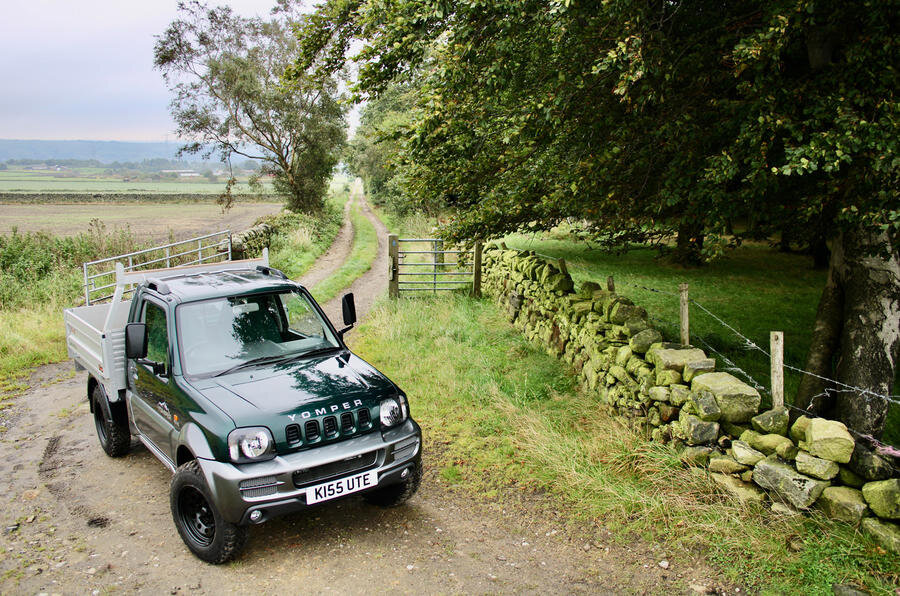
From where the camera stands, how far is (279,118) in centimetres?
2881

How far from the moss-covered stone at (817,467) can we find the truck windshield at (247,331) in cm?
422

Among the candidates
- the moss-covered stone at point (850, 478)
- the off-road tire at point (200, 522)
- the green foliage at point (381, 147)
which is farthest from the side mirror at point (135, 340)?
the green foliage at point (381, 147)

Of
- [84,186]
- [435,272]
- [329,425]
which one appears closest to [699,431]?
[329,425]

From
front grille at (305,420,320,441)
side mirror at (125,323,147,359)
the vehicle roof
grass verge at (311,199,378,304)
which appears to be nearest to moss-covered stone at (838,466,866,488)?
front grille at (305,420,320,441)

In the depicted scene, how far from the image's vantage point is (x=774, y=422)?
487 centimetres

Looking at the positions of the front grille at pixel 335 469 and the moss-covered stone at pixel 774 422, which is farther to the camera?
the moss-covered stone at pixel 774 422

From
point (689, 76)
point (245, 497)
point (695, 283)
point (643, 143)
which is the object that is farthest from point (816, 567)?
point (695, 283)

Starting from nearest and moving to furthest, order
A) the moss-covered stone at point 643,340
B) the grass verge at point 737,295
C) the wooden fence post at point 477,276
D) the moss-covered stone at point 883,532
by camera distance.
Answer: the moss-covered stone at point 883,532 < the moss-covered stone at point 643,340 < the grass verge at point 737,295 < the wooden fence post at point 477,276

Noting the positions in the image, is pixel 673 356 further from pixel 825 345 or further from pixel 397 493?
pixel 397 493

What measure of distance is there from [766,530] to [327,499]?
3.48m

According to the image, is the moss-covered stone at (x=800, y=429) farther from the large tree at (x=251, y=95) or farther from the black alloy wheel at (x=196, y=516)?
the large tree at (x=251, y=95)

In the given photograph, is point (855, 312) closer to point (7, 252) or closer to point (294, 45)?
point (7, 252)

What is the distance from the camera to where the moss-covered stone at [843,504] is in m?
4.18

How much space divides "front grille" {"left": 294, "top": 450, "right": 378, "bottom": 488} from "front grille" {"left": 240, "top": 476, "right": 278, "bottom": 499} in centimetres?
17
